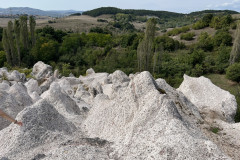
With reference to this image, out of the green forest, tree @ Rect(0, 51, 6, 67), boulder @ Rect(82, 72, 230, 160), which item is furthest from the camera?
tree @ Rect(0, 51, 6, 67)

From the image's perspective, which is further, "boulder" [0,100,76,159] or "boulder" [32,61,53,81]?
"boulder" [32,61,53,81]

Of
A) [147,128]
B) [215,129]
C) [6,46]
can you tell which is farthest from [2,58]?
[215,129]

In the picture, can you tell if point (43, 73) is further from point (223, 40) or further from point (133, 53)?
point (223, 40)

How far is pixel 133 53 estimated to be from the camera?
6356 cm

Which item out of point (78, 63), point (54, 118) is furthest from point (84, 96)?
point (78, 63)

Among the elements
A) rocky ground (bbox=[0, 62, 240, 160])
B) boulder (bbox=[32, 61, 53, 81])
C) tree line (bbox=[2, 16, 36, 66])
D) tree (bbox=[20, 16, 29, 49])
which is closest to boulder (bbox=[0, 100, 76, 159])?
rocky ground (bbox=[0, 62, 240, 160])

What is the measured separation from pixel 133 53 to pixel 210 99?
44260 mm

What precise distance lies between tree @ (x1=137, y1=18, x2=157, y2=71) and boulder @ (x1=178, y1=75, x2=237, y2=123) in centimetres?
2258

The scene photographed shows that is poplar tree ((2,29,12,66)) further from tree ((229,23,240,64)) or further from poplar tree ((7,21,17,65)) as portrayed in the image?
tree ((229,23,240,64))

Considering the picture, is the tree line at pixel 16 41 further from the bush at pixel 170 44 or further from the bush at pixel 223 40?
the bush at pixel 223 40

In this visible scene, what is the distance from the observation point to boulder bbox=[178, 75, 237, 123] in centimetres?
1775

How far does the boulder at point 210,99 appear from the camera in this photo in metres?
17.8

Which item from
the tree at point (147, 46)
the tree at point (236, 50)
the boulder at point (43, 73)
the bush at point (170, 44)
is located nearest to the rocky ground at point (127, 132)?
the boulder at point (43, 73)

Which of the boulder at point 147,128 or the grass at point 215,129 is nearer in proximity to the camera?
the boulder at point 147,128
